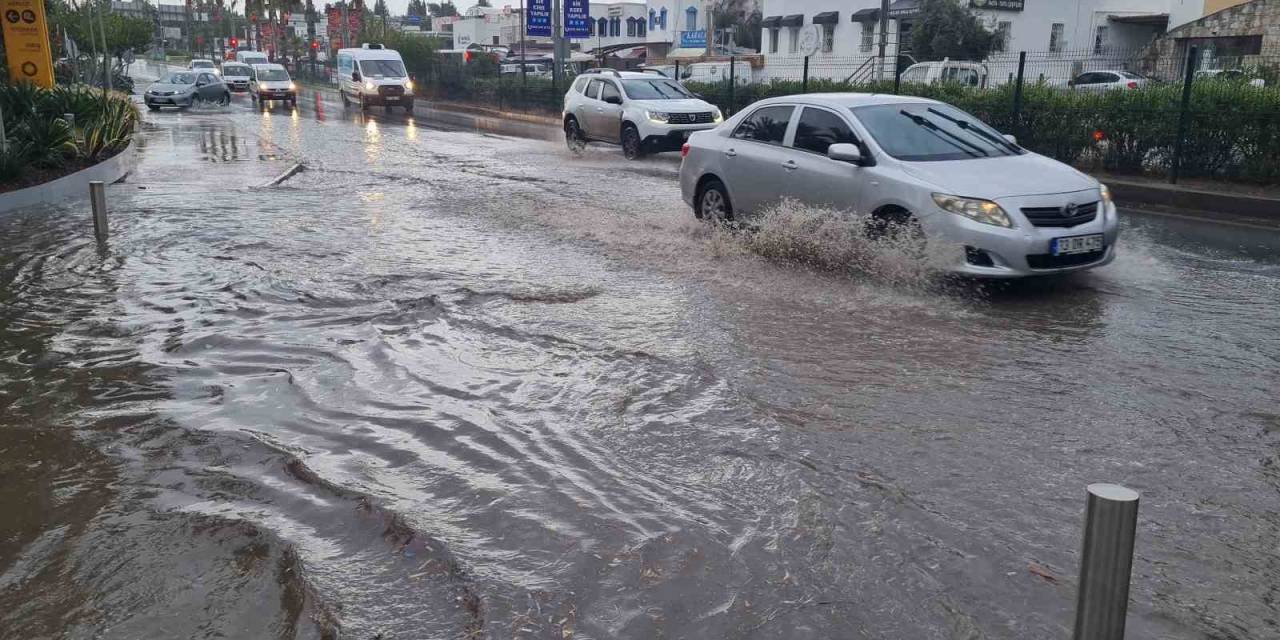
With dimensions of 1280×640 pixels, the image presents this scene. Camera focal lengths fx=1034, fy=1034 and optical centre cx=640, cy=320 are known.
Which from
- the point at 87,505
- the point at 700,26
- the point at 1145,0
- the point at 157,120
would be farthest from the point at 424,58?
the point at 87,505

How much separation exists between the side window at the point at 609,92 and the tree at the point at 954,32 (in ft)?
71.4

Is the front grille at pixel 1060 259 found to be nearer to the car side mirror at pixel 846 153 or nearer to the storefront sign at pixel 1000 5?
the car side mirror at pixel 846 153

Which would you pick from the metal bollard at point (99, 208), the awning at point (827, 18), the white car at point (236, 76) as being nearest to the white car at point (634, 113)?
the metal bollard at point (99, 208)

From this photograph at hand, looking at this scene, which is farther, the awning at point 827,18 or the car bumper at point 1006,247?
the awning at point 827,18

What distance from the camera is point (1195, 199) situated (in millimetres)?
13141

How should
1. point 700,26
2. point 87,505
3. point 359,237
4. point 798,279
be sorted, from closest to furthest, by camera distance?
point 87,505, point 798,279, point 359,237, point 700,26

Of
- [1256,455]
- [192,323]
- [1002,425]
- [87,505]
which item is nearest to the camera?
[87,505]

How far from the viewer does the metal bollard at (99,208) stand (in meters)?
10.6

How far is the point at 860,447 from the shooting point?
15.9 ft

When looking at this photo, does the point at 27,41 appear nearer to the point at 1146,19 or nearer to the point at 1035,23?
the point at 1035,23

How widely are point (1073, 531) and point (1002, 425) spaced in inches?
47.7

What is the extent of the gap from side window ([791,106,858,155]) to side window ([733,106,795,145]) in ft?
0.76

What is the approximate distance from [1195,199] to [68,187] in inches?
594

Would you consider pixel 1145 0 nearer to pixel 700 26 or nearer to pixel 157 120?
pixel 700 26
